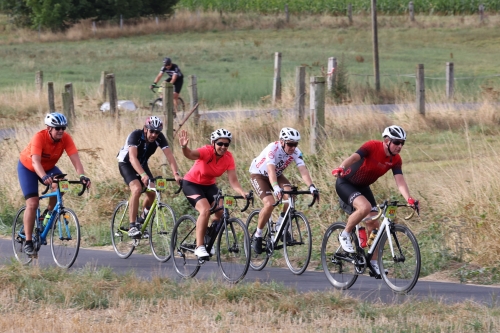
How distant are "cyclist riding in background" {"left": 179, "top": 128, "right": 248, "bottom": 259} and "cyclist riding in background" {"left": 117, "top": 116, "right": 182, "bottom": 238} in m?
1.05

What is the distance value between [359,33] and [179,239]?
52138 millimetres

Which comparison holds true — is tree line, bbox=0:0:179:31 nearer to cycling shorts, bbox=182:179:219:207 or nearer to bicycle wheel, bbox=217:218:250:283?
cycling shorts, bbox=182:179:219:207

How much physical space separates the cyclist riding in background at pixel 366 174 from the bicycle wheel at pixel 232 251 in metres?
1.21

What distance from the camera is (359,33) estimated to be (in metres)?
62.5

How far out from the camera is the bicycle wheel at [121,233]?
13.2 metres

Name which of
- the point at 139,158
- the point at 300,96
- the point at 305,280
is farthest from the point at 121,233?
the point at 300,96

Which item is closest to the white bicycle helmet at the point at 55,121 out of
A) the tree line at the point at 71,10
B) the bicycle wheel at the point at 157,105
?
Answer: the bicycle wheel at the point at 157,105

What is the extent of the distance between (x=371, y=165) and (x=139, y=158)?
3.72m

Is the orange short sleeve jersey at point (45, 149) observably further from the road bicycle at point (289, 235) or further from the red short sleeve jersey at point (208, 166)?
the road bicycle at point (289, 235)

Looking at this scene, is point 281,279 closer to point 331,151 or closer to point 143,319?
point 143,319

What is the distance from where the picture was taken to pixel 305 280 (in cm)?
1101

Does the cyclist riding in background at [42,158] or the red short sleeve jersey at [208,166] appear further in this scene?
the cyclist riding in background at [42,158]

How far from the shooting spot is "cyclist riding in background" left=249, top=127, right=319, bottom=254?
11492 mm

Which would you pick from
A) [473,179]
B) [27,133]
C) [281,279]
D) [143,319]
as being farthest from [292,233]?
[27,133]
